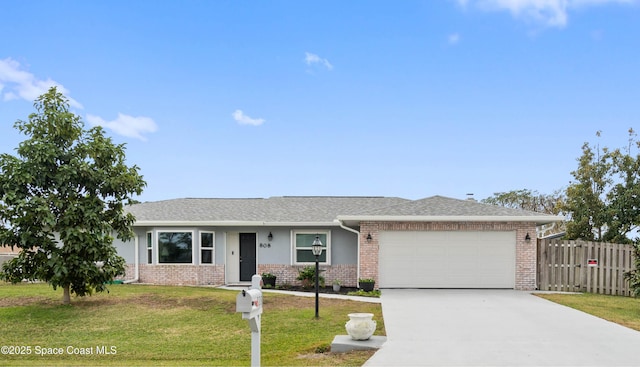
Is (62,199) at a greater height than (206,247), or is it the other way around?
(62,199)

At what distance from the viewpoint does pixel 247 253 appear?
714 inches

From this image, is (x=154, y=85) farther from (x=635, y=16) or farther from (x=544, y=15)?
(x=635, y=16)

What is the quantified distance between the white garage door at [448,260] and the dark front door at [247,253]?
16.8 ft

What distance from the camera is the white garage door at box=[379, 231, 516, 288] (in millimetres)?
15398

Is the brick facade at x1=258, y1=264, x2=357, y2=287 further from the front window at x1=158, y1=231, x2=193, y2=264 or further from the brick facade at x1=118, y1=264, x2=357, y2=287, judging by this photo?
the front window at x1=158, y1=231, x2=193, y2=264

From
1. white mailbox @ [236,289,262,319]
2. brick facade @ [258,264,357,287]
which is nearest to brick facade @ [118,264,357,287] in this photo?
brick facade @ [258,264,357,287]

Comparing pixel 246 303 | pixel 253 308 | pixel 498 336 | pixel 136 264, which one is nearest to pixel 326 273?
pixel 136 264

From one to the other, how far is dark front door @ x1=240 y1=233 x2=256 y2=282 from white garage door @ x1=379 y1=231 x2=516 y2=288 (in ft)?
16.8

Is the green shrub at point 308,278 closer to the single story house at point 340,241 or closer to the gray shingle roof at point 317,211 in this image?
the single story house at point 340,241

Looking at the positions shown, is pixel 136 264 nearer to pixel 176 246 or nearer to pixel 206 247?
pixel 176 246

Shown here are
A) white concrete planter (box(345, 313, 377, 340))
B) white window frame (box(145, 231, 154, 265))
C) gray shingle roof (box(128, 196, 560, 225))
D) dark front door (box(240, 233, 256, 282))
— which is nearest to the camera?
white concrete planter (box(345, 313, 377, 340))

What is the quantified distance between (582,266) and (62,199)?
15421 millimetres

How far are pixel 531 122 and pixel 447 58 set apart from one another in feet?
14.4

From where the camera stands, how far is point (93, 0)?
12445 mm
